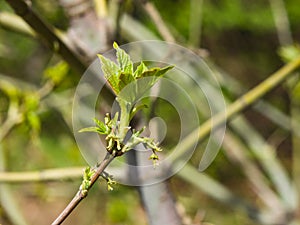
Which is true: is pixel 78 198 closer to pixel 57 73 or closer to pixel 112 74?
pixel 112 74

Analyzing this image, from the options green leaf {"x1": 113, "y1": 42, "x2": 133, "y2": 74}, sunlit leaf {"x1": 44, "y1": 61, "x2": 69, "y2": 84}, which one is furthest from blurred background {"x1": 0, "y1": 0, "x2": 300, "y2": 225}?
green leaf {"x1": 113, "y1": 42, "x2": 133, "y2": 74}

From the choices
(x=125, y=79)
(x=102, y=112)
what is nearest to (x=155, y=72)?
(x=125, y=79)

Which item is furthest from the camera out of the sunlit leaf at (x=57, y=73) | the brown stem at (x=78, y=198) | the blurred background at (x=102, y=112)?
the sunlit leaf at (x=57, y=73)

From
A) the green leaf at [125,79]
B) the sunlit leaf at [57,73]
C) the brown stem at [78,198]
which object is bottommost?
the brown stem at [78,198]

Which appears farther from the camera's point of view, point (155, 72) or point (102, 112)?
point (102, 112)

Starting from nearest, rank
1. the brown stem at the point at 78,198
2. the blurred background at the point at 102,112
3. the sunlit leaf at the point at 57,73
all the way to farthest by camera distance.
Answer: the brown stem at the point at 78,198
the blurred background at the point at 102,112
the sunlit leaf at the point at 57,73

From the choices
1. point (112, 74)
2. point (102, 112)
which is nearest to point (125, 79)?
point (112, 74)

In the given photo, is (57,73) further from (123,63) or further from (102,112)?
(123,63)

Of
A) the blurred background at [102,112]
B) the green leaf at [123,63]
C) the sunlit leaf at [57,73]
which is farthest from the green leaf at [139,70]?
the sunlit leaf at [57,73]

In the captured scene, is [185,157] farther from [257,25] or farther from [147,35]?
[257,25]

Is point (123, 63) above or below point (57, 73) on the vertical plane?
below

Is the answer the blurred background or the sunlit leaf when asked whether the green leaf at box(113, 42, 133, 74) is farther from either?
the sunlit leaf

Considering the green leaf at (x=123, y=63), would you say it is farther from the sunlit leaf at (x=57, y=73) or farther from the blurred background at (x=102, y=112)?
the sunlit leaf at (x=57, y=73)

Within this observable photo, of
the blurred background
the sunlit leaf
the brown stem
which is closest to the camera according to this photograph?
the brown stem
